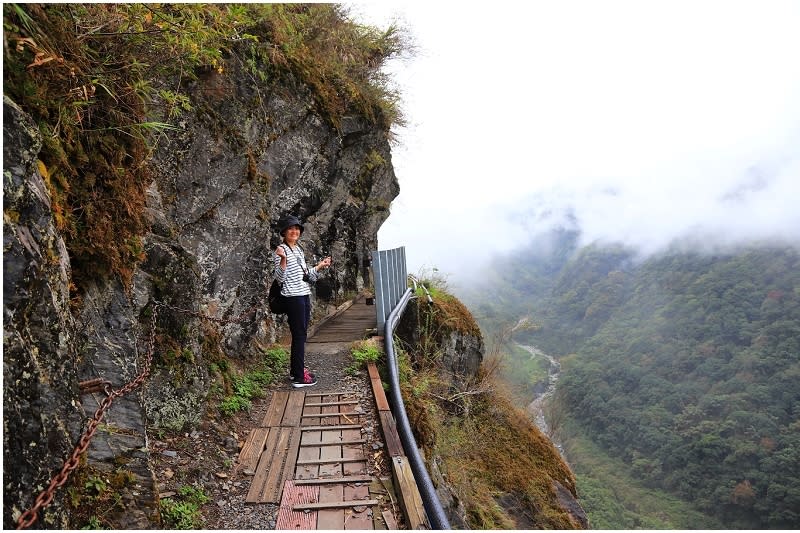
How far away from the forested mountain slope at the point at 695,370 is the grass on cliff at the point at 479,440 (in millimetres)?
17972

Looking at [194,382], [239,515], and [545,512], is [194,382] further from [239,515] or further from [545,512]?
[545,512]

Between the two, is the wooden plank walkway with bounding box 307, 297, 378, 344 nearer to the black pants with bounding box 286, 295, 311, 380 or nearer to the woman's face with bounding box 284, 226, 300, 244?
the black pants with bounding box 286, 295, 311, 380

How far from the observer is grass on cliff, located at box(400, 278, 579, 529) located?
657 centimetres

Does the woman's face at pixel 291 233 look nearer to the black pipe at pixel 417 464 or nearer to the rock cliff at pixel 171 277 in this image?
the rock cliff at pixel 171 277

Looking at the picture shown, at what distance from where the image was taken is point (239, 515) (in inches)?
141

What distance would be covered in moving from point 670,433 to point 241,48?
2499 inches

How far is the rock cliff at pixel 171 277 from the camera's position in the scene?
78.5 inches

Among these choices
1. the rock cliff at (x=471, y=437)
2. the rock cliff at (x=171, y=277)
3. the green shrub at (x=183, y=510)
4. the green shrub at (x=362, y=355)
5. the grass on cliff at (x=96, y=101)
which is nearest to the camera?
the rock cliff at (x=171, y=277)

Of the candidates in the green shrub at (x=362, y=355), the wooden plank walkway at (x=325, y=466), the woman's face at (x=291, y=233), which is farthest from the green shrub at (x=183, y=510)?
the green shrub at (x=362, y=355)

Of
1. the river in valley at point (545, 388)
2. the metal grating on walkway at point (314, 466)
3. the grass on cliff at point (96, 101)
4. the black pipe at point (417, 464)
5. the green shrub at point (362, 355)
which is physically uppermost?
the grass on cliff at point (96, 101)

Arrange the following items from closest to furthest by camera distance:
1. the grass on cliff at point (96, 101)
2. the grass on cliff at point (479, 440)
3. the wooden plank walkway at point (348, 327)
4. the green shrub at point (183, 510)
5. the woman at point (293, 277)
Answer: the grass on cliff at point (96, 101) → the green shrub at point (183, 510) → the woman at point (293, 277) → the grass on cliff at point (479, 440) → the wooden plank walkway at point (348, 327)

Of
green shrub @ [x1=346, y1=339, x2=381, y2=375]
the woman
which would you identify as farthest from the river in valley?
the woman

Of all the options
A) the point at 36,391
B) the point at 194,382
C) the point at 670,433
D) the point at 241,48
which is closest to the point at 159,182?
the point at 194,382

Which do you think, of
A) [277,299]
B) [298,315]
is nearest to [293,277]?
[277,299]
